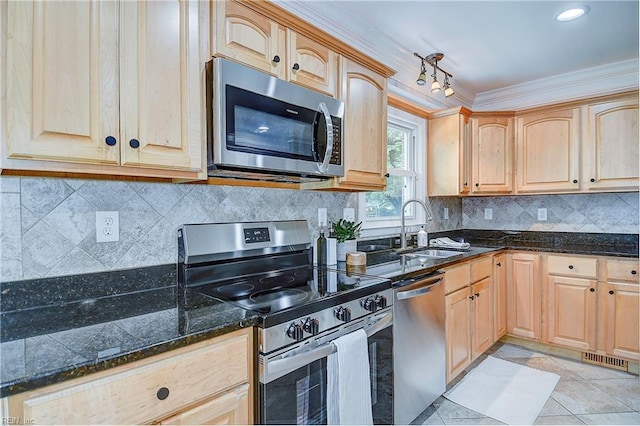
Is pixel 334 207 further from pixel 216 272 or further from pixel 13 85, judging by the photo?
pixel 13 85

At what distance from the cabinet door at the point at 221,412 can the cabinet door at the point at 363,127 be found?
123 cm

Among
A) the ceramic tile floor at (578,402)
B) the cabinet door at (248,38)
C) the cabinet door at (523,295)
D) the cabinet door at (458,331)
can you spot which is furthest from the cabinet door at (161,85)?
the cabinet door at (523,295)

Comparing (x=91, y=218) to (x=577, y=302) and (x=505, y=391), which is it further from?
(x=577, y=302)

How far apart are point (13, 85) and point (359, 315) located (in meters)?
1.45

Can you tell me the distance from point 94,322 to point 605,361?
350 centimetres

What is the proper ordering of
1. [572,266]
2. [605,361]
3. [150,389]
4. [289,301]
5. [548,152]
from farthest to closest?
1. [548,152]
2. [572,266]
3. [605,361]
4. [289,301]
5. [150,389]

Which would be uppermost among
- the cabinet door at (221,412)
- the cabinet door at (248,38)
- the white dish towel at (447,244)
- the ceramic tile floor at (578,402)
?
the cabinet door at (248,38)

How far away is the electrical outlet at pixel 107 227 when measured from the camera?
1377 mm

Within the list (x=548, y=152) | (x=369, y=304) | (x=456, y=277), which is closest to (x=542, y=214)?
(x=548, y=152)

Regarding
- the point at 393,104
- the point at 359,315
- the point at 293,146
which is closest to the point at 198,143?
the point at 293,146

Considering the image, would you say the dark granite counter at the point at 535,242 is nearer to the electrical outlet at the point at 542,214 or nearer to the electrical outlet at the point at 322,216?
the electrical outlet at the point at 542,214

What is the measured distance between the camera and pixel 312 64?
5.94ft

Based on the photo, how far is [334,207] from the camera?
2.40m

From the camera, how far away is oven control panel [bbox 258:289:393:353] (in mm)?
1170
